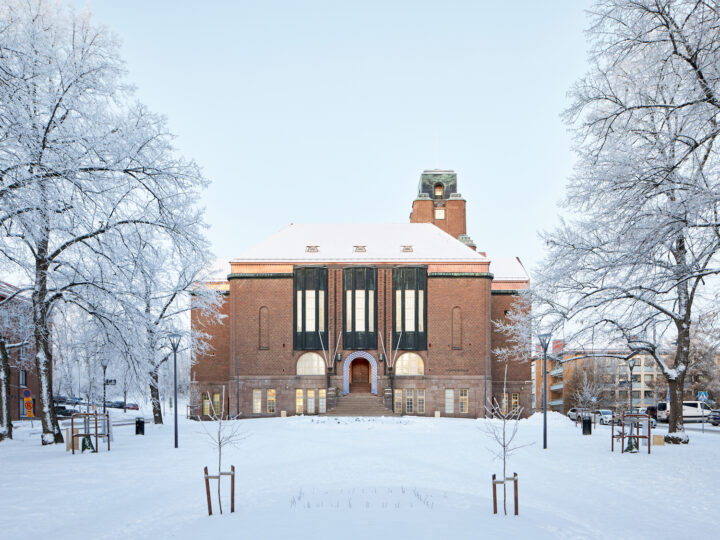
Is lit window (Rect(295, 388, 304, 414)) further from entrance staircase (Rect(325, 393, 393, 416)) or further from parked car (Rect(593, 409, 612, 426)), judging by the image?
parked car (Rect(593, 409, 612, 426))

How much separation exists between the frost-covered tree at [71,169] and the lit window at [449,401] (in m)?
32.2

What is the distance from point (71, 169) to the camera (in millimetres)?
13062

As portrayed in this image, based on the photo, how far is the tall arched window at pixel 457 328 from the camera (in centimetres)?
4869

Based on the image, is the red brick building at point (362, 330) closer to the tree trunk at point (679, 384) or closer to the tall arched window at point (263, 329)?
the tall arched window at point (263, 329)

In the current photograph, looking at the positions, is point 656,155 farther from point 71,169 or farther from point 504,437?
point 71,169

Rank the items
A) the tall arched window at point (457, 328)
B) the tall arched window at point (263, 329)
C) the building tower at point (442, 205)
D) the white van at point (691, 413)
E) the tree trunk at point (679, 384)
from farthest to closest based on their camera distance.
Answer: the building tower at point (442, 205) → the white van at point (691, 413) → the tall arched window at point (263, 329) → the tall arched window at point (457, 328) → the tree trunk at point (679, 384)

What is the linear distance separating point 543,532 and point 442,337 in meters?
39.3

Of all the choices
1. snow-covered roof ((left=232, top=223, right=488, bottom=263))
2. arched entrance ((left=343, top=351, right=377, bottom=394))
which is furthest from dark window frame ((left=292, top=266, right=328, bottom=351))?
arched entrance ((left=343, top=351, right=377, bottom=394))

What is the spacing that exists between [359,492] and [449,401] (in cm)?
3661

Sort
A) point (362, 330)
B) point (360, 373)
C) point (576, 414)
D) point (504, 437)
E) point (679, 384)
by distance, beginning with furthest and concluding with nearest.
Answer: point (360, 373) < point (362, 330) < point (576, 414) < point (679, 384) < point (504, 437)

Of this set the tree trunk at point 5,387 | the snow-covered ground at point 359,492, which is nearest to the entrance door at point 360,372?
the snow-covered ground at point 359,492

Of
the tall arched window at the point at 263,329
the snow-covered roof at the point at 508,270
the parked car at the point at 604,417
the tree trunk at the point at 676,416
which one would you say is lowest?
the parked car at the point at 604,417

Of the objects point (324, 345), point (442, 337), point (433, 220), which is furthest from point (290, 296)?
point (433, 220)

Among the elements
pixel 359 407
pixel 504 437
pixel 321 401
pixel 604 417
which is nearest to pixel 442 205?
pixel 321 401
